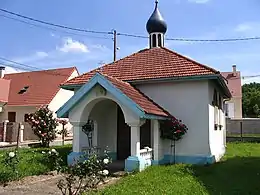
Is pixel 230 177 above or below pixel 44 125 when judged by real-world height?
below

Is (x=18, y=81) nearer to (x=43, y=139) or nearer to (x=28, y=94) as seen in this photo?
(x=28, y=94)

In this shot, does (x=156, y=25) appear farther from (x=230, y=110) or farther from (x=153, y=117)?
(x=230, y=110)

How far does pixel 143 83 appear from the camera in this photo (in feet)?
47.0

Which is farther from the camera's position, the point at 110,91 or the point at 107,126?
the point at 107,126

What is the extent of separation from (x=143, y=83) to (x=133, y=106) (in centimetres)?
305

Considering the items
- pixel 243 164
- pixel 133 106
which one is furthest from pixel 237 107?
pixel 133 106

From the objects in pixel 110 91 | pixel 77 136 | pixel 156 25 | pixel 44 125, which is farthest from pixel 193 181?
pixel 44 125

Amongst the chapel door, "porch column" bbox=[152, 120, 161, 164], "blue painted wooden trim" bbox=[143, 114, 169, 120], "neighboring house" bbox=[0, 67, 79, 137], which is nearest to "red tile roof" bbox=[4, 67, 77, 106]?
"neighboring house" bbox=[0, 67, 79, 137]

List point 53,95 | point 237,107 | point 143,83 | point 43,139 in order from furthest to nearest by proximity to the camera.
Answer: point 237,107
point 53,95
point 43,139
point 143,83

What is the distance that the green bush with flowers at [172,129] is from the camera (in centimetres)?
1307

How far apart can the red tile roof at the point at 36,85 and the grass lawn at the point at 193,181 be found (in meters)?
18.4

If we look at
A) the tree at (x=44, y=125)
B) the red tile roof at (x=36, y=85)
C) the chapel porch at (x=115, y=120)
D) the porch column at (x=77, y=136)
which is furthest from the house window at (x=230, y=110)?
the porch column at (x=77, y=136)

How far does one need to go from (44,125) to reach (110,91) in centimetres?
1050

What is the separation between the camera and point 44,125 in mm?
21094
